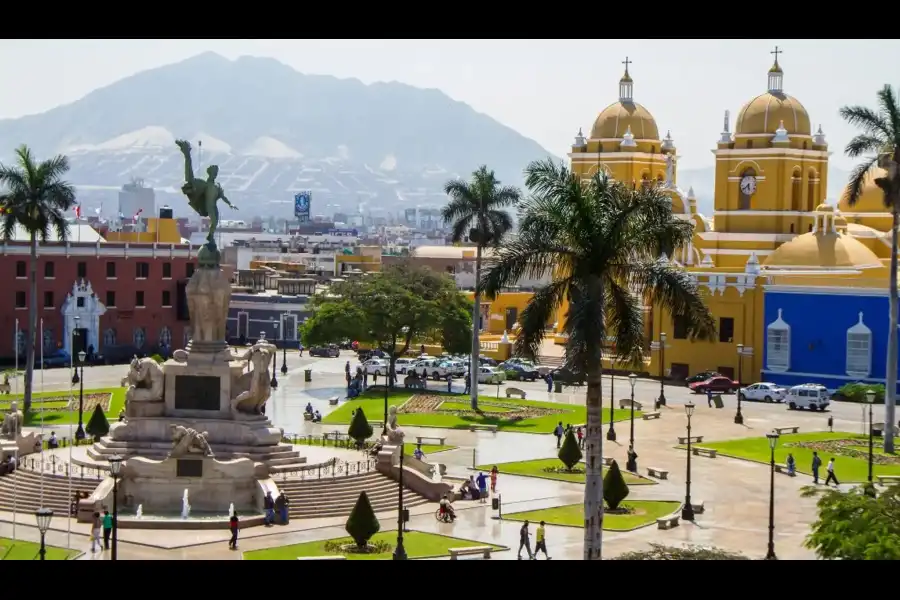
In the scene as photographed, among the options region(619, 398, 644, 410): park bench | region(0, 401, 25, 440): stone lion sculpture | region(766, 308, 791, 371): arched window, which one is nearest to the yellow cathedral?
region(766, 308, 791, 371): arched window

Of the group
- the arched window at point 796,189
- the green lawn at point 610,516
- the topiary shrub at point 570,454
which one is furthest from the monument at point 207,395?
the arched window at point 796,189

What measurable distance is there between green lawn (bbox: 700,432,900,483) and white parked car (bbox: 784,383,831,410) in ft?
28.0

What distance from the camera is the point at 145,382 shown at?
40438 millimetres

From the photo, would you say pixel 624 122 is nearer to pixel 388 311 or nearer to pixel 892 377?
pixel 388 311

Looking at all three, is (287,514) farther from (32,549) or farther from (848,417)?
(848,417)

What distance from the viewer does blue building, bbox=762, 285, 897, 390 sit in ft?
232

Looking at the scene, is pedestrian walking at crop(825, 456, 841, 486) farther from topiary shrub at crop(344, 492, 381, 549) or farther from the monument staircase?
topiary shrub at crop(344, 492, 381, 549)

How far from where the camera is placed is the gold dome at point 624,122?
9056 centimetres

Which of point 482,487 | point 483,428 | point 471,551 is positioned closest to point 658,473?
point 482,487

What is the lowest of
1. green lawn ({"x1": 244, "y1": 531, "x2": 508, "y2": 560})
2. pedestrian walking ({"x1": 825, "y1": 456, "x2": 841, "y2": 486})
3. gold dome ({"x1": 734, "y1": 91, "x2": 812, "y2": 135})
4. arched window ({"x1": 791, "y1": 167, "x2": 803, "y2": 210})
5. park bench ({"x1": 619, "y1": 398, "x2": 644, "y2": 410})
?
green lawn ({"x1": 244, "y1": 531, "x2": 508, "y2": 560})

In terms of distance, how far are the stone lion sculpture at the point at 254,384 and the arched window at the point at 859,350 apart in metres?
38.3

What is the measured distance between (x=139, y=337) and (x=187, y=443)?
49.1 metres
